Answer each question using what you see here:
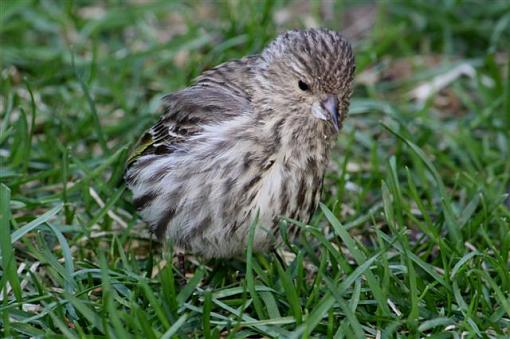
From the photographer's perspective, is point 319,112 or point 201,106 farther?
point 201,106

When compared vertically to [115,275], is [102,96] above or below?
above

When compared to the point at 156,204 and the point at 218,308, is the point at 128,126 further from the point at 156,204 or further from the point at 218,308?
the point at 218,308

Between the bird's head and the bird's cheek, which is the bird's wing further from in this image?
the bird's cheek

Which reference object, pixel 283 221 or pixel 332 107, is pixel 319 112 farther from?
pixel 283 221

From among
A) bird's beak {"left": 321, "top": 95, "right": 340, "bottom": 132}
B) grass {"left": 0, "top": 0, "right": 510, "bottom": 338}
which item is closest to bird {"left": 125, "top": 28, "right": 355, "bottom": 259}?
bird's beak {"left": 321, "top": 95, "right": 340, "bottom": 132}

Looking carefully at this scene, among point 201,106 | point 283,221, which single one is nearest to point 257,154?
point 283,221

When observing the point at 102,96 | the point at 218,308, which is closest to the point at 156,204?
the point at 218,308
